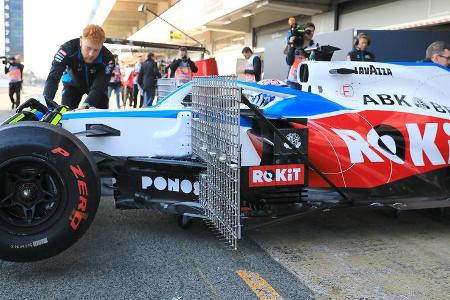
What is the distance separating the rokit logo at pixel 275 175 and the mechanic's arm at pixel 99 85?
1.99m

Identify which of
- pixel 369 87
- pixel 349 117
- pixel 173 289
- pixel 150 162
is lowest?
pixel 173 289

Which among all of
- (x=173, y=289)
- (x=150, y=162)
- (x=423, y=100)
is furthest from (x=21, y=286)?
(x=423, y=100)

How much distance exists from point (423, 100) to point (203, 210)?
6.89ft

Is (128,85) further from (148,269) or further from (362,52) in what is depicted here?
(148,269)

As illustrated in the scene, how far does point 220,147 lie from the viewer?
10.3 feet

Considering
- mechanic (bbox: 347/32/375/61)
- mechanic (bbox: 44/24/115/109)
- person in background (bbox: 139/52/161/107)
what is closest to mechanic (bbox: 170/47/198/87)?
person in background (bbox: 139/52/161/107)

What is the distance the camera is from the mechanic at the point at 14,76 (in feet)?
51.4

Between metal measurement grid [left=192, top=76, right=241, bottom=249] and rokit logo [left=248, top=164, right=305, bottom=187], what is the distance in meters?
0.30

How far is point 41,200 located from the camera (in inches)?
119

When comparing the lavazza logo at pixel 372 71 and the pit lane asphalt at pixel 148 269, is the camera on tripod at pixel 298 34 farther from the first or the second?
the pit lane asphalt at pixel 148 269

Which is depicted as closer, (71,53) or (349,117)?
(349,117)

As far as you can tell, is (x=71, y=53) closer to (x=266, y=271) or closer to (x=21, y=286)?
(x=21, y=286)

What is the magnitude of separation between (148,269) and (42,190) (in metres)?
0.85

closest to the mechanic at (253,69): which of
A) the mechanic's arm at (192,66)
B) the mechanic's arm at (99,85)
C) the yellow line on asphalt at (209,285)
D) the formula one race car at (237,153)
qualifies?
the mechanic's arm at (192,66)
